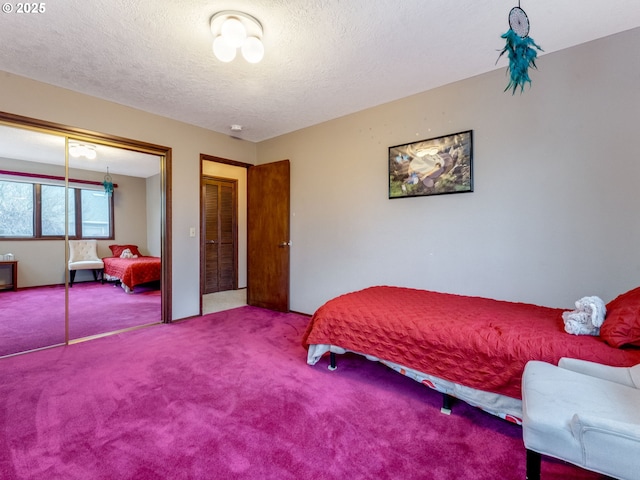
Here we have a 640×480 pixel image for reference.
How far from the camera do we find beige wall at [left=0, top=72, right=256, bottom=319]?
2736 millimetres

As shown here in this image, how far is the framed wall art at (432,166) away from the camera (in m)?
2.72

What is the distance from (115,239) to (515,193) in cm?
451

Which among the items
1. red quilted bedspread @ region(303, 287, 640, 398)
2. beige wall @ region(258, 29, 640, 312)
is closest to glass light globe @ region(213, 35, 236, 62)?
beige wall @ region(258, 29, 640, 312)

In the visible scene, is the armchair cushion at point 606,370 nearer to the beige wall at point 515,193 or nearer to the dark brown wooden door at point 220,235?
the beige wall at point 515,193

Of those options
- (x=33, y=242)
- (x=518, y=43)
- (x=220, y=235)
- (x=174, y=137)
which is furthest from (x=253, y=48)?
(x=220, y=235)

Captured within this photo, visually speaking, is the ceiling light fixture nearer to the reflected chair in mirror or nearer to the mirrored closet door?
the mirrored closet door

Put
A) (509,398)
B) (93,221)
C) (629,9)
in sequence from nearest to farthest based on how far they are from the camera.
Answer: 1. (509,398)
2. (629,9)
3. (93,221)

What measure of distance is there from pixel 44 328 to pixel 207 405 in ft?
8.26

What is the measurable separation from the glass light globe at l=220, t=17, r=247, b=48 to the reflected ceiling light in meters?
2.26

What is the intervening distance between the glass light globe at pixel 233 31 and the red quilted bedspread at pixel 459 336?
2.03 meters

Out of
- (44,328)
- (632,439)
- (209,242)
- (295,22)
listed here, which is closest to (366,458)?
(632,439)

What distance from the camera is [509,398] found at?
1.60 metres

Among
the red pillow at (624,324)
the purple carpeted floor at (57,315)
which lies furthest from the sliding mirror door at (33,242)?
the red pillow at (624,324)

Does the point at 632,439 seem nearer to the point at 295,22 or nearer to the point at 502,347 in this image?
the point at 502,347
